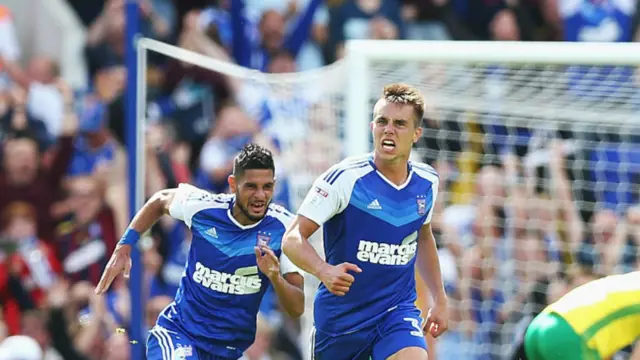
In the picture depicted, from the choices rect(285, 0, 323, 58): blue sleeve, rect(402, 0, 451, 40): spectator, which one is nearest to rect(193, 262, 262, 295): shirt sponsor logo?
rect(285, 0, 323, 58): blue sleeve

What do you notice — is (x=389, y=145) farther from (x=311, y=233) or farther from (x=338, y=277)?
(x=338, y=277)

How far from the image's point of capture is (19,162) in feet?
38.7

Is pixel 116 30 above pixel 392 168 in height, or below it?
above

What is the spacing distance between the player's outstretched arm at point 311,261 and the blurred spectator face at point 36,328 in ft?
15.3

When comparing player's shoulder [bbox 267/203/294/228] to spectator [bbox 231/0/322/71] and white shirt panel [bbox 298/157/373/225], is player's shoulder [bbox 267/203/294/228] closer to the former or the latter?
white shirt panel [bbox 298/157/373/225]

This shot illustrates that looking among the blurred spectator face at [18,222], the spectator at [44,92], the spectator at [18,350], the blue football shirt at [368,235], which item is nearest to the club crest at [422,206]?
the blue football shirt at [368,235]

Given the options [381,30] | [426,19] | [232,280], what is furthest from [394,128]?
[426,19]

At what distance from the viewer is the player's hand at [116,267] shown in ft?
23.9

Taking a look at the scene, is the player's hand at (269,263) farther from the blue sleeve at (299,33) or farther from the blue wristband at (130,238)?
the blue sleeve at (299,33)

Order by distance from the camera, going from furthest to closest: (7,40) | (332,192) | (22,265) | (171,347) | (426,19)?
(426,19), (7,40), (22,265), (171,347), (332,192)

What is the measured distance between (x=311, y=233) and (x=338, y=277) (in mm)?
452

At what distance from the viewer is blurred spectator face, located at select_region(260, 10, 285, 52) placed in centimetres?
1338

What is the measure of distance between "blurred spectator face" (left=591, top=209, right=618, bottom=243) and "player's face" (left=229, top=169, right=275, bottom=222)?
4.83 metres

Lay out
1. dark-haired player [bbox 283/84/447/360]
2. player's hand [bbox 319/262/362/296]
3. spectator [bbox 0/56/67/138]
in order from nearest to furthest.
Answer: player's hand [bbox 319/262/362/296]
dark-haired player [bbox 283/84/447/360]
spectator [bbox 0/56/67/138]
